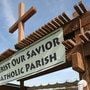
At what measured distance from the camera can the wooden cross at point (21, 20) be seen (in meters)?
6.53

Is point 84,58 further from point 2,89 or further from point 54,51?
point 2,89

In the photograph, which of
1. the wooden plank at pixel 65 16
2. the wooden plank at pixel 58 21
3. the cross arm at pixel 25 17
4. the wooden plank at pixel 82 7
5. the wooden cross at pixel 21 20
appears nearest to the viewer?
the wooden plank at pixel 82 7

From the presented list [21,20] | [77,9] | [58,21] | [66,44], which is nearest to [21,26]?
[21,20]

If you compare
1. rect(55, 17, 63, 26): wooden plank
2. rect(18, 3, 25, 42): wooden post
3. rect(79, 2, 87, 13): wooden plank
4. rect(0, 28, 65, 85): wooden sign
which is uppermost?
rect(18, 3, 25, 42): wooden post

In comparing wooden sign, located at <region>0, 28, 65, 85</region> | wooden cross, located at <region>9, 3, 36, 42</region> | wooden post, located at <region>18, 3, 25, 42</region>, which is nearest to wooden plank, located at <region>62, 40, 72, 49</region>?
wooden sign, located at <region>0, 28, 65, 85</region>

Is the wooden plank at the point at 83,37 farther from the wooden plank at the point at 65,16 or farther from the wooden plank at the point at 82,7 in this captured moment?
the wooden plank at the point at 65,16

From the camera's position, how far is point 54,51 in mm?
4934

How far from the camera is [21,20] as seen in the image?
271 inches

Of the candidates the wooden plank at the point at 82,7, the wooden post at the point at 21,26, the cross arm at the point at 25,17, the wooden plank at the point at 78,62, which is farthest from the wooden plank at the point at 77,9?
the wooden post at the point at 21,26

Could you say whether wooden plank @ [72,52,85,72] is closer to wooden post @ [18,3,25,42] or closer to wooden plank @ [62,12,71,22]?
wooden plank @ [62,12,71,22]

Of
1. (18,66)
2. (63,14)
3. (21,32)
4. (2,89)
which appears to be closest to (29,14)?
(21,32)

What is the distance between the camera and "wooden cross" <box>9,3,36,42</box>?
6525mm

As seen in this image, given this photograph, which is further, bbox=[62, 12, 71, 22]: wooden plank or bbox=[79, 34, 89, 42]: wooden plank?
bbox=[62, 12, 71, 22]: wooden plank

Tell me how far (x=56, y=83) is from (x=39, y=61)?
2696 mm
